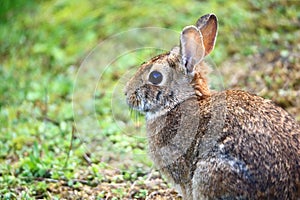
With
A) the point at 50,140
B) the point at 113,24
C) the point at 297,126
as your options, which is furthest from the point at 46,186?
the point at 113,24

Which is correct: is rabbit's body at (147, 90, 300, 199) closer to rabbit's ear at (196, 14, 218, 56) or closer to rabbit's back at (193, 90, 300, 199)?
rabbit's back at (193, 90, 300, 199)

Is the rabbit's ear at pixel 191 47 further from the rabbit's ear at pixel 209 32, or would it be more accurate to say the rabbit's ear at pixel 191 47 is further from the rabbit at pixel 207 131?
the rabbit's ear at pixel 209 32

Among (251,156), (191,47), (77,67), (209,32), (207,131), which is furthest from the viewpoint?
(77,67)

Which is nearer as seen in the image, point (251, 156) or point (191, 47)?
point (251, 156)

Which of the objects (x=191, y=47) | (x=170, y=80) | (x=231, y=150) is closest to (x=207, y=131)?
(x=231, y=150)

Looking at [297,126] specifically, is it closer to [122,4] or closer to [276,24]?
[276,24]

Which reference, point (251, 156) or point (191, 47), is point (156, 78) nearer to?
point (191, 47)

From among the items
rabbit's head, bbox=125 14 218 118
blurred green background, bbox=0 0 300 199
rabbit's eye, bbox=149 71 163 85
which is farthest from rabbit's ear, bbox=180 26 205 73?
blurred green background, bbox=0 0 300 199
